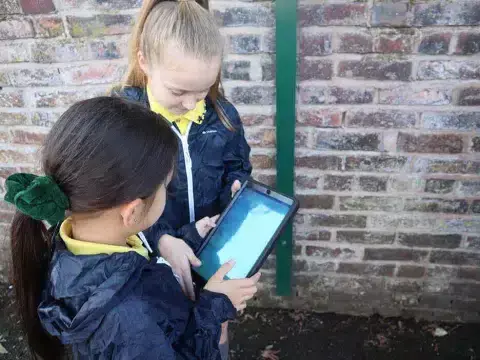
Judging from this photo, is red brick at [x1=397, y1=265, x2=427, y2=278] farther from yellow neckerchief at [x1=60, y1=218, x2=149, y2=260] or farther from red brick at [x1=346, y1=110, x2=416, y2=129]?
yellow neckerchief at [x1=60, y1=218, x2=149, y2=260]

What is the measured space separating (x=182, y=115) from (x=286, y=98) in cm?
50

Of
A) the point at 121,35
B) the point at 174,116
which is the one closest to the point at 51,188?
the point at 174,116

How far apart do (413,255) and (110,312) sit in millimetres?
1606

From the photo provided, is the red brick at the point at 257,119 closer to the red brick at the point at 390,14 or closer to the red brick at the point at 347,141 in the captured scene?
the red brick at the point at 347,141

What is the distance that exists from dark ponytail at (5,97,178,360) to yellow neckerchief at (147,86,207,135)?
0.32m

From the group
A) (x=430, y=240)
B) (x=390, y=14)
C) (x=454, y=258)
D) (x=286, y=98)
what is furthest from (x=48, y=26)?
(x=454, y=258)

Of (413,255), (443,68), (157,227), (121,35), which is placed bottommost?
(413,255)

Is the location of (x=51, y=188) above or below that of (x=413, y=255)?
above

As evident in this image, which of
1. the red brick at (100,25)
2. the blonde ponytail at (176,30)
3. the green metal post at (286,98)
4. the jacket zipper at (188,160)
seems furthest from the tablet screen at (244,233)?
the red brick at (100,25)

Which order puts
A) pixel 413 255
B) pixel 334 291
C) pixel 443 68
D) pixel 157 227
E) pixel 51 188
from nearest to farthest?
pixel 51 188 → pixel 157 227 → pixel 443 68 → pixel 413 255 → pixel 334 291

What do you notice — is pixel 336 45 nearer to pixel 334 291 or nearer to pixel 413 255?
pixel 413 255

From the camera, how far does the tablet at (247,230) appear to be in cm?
142

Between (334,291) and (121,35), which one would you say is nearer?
(121,35)

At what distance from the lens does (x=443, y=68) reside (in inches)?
65.8
